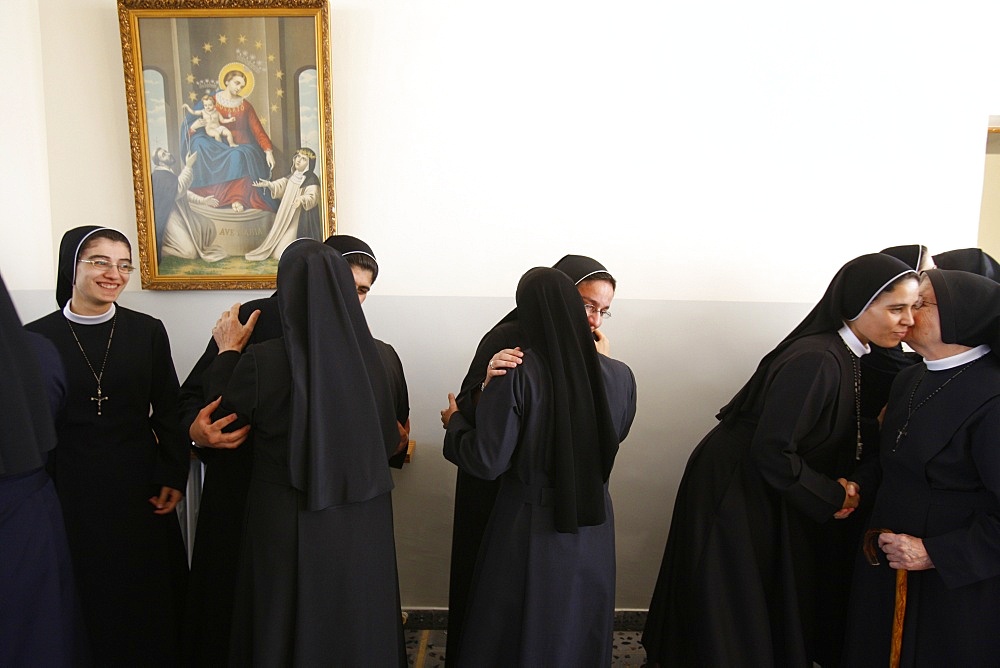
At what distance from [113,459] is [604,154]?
8.46ft

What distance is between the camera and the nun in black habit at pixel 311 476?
66.3 inches

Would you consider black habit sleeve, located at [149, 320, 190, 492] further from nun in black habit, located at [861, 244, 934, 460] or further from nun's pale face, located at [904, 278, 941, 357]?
nun in black habit, located at [861, 244, 934, 460]

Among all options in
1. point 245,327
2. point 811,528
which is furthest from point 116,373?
point 811,528

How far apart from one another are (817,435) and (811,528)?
429 millimetres

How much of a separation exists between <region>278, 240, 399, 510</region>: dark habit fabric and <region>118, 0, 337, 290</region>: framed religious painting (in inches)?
49.2

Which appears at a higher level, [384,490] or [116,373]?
[116,373]

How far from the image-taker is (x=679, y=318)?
3.01 meters

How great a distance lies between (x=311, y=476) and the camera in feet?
5.49

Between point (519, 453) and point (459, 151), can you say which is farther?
point (459, 151)

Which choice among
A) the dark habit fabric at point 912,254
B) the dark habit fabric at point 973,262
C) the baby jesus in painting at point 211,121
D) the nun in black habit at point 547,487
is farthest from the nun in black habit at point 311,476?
the dark habit fabric at point 973,262

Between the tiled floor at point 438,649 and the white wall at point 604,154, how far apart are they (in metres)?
1.12

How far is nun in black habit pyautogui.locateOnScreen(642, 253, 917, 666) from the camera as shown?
2.04 meters

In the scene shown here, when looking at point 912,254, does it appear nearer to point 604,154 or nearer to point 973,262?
point 973,262

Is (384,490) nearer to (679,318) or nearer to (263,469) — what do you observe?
(263,469)
